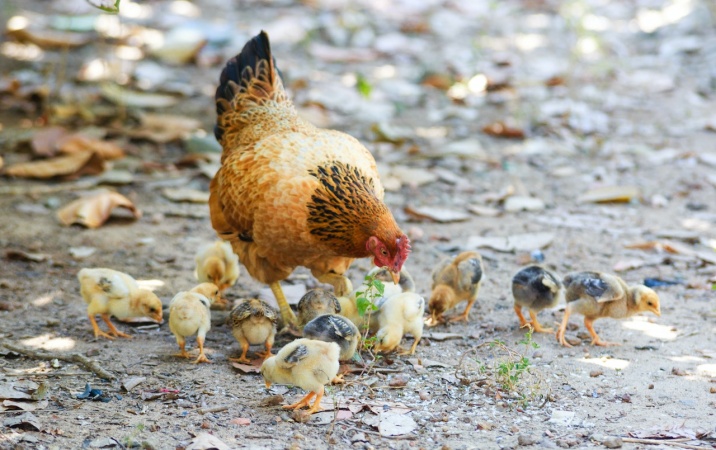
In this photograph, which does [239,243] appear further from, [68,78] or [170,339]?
A: [68,78]

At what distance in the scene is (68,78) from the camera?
9805 millimetres

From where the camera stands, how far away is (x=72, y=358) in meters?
4.32

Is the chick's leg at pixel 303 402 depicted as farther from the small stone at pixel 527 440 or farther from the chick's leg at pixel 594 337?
the chick's leg at pixel 594 337

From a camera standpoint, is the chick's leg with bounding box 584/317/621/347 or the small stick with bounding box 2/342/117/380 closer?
the small stick with bounding box 2/342/117/380

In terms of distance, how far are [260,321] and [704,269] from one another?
11.6 ft

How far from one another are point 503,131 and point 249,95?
4033mm

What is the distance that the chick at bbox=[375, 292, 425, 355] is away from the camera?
4500 mm

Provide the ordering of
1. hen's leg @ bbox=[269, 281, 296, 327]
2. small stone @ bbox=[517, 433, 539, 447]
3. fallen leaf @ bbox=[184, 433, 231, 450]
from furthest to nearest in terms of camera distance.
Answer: hen's leg @ bbox=[269, 281, 296, 327], small stone @ bbox=[517, 433, 539, 447], fallen leaf @ bbox=[184, 433, 231, 450]

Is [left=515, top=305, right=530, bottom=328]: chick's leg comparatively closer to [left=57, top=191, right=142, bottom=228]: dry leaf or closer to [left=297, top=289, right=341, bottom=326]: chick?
[left=297, top=289, right=341, bottom=326]: chick

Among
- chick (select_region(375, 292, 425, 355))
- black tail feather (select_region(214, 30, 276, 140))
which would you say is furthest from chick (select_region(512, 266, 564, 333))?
black tail feather (select_region(214, 30, 276, 140))

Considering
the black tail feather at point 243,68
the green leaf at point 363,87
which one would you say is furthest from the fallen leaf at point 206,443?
the green leaf at point 363,87

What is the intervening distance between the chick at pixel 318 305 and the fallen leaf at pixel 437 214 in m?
2.37

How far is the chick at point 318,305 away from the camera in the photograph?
4680 mm

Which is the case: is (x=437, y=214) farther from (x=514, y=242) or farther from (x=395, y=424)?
(x=395, y=424)
